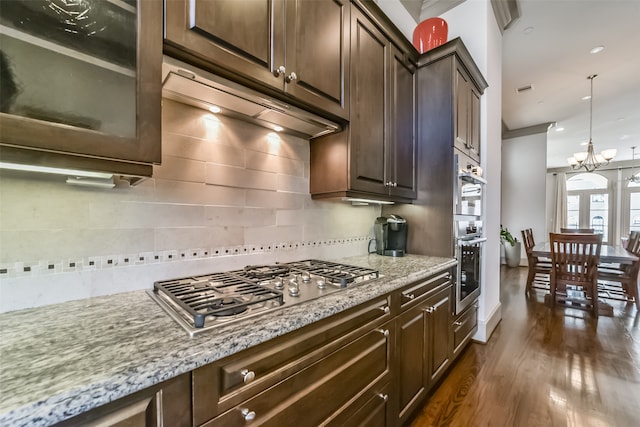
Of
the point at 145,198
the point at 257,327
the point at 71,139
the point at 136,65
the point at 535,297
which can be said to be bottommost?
the point at 535,297

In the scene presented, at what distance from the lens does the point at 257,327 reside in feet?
2.39

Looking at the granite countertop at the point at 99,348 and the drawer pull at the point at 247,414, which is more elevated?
the granite countertop at the point at 99,348

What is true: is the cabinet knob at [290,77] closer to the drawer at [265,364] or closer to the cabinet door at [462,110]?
the drawer at [265,364]

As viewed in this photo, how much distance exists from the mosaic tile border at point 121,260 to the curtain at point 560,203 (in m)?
11.0

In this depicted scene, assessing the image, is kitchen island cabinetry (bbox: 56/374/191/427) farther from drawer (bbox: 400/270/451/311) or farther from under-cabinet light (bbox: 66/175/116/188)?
drawer (bbox: 400/270/451/311)

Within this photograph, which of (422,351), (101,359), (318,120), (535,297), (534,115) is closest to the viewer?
(101,359)

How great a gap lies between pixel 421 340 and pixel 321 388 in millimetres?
864

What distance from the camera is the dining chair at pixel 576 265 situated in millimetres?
3283

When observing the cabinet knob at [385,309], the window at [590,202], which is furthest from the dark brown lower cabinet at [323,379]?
the window at [590,202]

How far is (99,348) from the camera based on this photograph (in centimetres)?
60

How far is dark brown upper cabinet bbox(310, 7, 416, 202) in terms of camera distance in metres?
1.56

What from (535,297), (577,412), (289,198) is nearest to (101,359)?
(289,198)

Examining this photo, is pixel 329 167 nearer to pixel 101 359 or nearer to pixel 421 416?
pixel 101 359

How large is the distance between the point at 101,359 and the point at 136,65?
→ 778 mm
